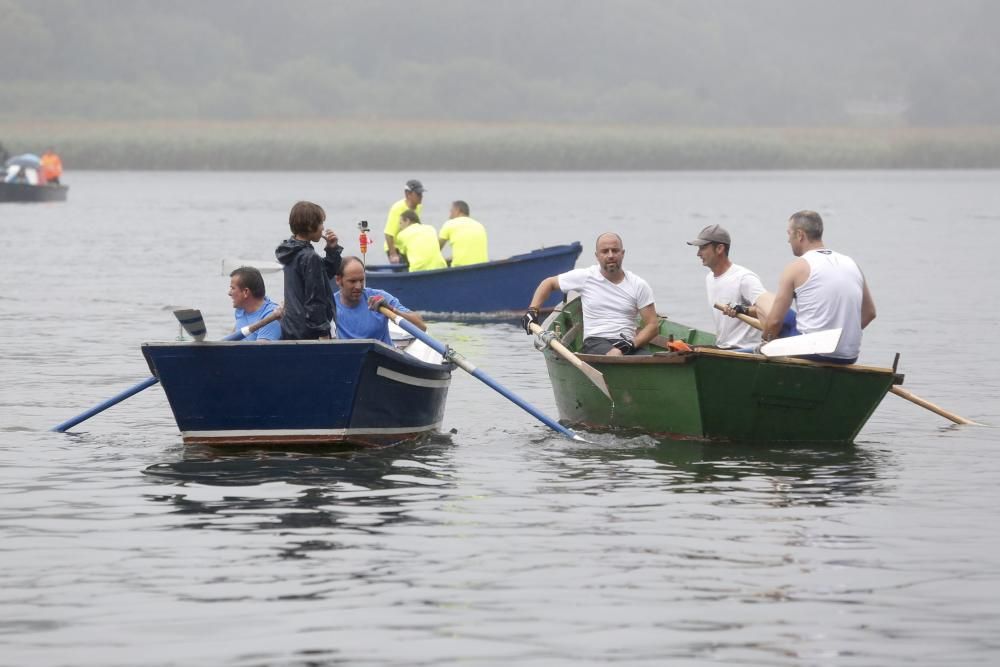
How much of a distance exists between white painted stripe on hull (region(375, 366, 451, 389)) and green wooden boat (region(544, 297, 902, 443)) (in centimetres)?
124

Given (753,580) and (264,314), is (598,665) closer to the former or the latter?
(753,580)

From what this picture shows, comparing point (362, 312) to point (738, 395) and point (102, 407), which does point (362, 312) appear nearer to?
point (102, 407)

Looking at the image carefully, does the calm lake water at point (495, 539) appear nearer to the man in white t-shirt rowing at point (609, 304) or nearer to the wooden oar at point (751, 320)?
the man in white t-shirt rowing at point (609, 304)

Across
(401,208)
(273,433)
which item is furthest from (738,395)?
(401,208)

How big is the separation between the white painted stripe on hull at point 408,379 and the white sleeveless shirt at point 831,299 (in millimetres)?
3022

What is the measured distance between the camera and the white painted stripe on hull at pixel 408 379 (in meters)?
13.8

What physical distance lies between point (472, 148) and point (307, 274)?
104 metres

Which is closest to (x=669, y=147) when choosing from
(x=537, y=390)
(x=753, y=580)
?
(x=537, y=390)

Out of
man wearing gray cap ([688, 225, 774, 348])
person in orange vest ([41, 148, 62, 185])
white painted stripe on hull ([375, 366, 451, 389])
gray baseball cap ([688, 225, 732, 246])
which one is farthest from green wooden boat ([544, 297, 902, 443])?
person in orange vest ([41, 148, 62, 185])

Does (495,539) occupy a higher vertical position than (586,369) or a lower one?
lower

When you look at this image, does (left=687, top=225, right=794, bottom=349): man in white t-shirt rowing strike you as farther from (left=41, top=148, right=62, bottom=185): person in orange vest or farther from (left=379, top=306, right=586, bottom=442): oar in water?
(left=41, top=148, right=62, bottom=185): person in orange vest

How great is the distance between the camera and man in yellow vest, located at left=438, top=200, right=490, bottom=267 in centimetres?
2609

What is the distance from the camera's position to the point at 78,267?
1563 inches

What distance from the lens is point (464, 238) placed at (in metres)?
26.1
